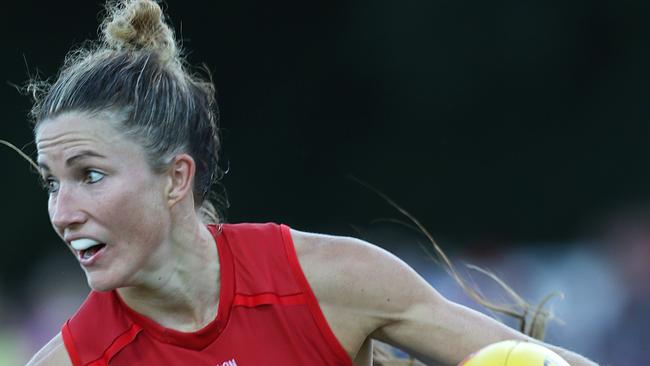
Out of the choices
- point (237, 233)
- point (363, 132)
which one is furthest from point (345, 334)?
point (363, 132)

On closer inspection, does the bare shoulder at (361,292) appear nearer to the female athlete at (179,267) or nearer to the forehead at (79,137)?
the female athlete at (179,267)

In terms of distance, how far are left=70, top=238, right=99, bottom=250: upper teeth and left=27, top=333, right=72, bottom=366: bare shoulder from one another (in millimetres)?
334

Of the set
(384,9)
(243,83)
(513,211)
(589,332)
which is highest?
(384,9)

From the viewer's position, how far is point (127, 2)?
3766 millimetres

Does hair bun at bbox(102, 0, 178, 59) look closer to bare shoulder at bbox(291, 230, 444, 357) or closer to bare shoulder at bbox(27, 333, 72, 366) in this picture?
bare shoulder at bbox(291, 230, 444, 357)

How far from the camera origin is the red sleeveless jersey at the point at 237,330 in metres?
3.29

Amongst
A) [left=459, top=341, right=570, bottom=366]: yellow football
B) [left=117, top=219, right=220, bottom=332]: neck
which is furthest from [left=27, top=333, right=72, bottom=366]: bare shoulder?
[left=459, top=341, right=570, bottom=366]: yellow football

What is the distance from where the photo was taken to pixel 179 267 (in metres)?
3.40

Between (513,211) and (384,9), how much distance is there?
6.63 feet

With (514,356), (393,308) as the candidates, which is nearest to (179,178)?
(393,308)

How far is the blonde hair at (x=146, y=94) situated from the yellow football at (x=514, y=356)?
1.08 meters

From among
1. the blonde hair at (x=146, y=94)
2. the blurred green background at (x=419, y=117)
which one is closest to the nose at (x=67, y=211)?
the blonde hair at (x=146, y=94)

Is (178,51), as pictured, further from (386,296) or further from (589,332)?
(589,332)

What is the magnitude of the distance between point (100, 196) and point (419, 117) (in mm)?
6635
